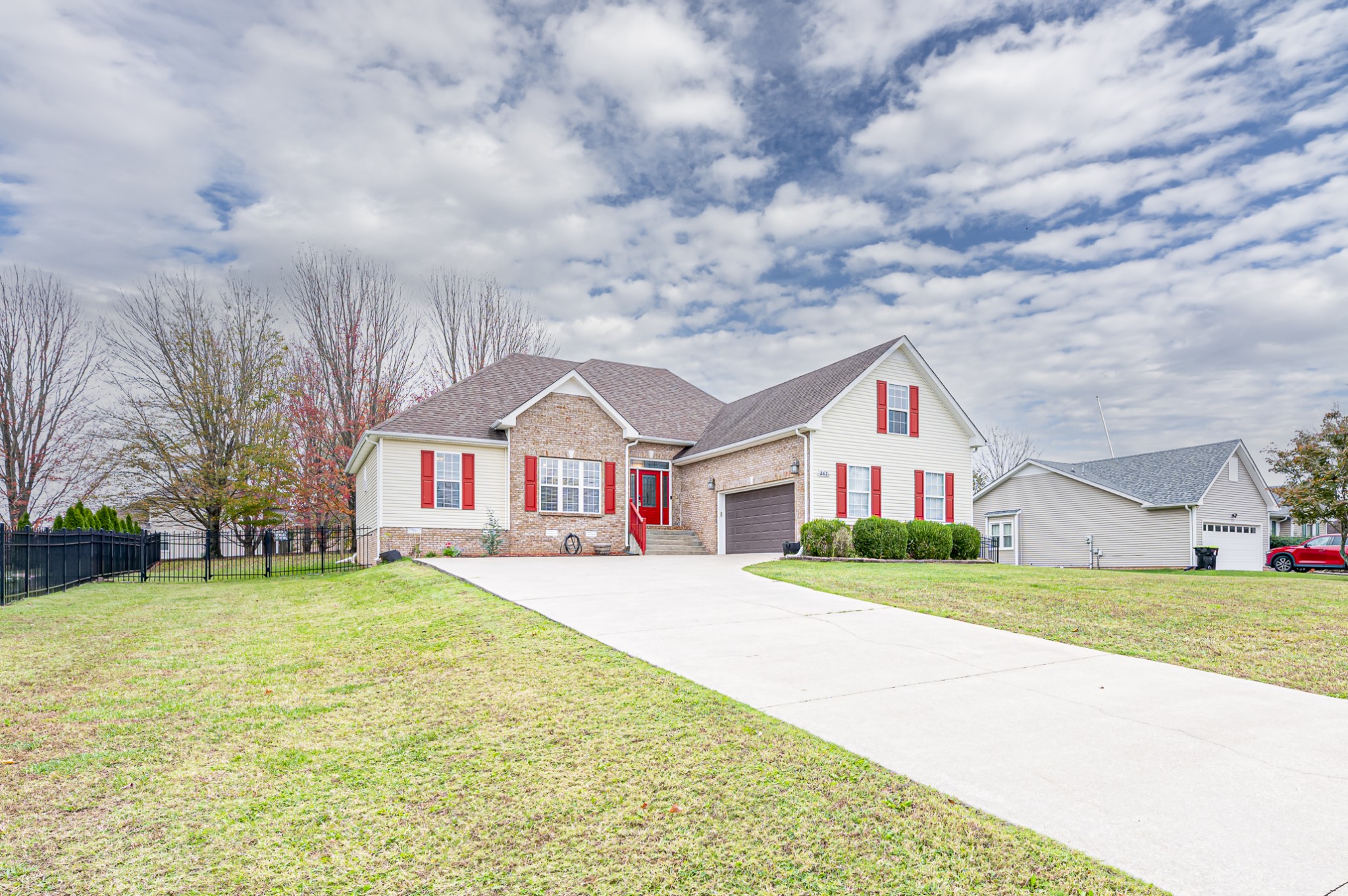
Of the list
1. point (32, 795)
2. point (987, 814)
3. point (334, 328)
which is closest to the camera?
point (987, 814)

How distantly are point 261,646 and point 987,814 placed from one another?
7791 mm

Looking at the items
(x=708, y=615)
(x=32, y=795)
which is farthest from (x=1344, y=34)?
(x=32, y=795)

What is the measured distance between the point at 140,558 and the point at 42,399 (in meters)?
16.2

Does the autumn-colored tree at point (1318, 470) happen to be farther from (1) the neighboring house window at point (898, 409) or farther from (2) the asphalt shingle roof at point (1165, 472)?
(1) the neighboring house window at point (898, 409)

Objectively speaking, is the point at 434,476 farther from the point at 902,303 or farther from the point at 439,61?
the point at 902,303

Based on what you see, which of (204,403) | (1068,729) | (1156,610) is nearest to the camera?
(1068,729)

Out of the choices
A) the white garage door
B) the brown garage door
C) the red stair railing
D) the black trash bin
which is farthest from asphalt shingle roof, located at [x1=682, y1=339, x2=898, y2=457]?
the white garage door

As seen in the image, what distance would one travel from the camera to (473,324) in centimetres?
3553

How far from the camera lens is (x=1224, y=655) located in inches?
260

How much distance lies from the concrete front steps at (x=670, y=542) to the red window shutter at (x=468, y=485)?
5566 mm

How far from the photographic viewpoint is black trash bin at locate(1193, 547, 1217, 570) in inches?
968

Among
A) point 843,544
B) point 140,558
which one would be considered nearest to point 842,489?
point 843,544

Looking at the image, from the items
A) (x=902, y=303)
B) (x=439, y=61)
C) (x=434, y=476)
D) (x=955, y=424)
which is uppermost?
(x=439, y=61)

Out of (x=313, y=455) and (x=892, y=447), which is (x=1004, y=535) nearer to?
(x=892, y=447)
